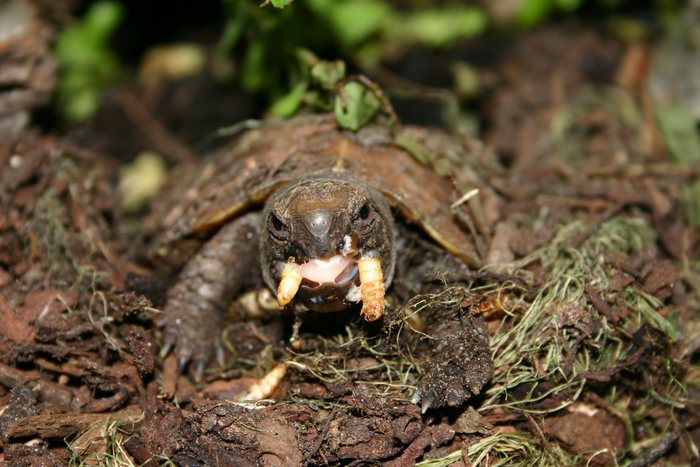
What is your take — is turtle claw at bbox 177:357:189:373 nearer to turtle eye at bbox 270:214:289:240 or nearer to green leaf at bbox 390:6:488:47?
turtle eye at bbox 270:214:289:240

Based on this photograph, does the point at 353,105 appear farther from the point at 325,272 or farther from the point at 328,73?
the point at 325,272

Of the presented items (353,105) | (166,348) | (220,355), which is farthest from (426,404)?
(353,105)

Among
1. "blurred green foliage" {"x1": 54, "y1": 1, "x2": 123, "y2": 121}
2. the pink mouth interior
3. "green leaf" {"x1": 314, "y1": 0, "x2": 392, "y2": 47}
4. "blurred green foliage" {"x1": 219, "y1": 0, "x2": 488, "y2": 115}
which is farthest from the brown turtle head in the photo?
"blurred green foliage" {"x1": 54, "y1": 1, "x2": 123, "y2": 121}

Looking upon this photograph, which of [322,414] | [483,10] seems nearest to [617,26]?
[483,10]

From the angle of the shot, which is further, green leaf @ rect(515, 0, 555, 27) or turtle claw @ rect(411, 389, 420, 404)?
Answer: green leaf @ rect(515, 0, 555, 27)

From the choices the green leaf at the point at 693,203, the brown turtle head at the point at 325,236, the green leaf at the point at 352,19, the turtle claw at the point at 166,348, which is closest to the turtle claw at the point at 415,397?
the brown turtle head at the point at 325,236

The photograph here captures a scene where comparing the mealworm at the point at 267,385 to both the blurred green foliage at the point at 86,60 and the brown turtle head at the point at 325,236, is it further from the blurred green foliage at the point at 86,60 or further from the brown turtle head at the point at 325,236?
the blurred green foliage at the point at 86,60
